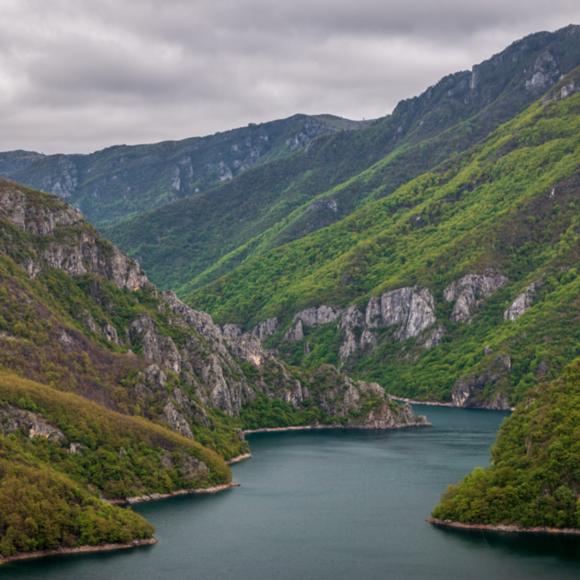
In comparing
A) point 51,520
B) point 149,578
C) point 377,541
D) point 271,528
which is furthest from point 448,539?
point 51,520

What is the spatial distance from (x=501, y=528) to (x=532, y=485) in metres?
8.25

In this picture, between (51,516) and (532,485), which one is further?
(532,485)

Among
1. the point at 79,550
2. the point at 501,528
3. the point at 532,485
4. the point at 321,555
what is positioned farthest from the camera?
the point at 532,485

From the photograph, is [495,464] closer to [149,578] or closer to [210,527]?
[210,527]

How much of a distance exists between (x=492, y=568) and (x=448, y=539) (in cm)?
1708

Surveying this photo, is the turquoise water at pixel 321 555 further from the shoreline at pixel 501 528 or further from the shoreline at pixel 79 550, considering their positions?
the shoreline at pixel 501 528

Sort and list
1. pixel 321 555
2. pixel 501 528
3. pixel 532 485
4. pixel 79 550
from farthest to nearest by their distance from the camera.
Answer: pixel 532 485
pixel 501 528
pixel 321 555
pixel 79 550

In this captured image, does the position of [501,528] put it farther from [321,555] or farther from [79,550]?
[79,550]

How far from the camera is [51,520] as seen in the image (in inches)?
6703

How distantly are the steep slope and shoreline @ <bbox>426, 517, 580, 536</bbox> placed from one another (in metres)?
0.18

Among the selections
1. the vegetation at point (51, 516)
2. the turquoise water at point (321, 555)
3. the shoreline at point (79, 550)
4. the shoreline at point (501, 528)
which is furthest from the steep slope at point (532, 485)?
the vegetation at point (51, 516)

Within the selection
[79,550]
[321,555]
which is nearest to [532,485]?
[321,555]

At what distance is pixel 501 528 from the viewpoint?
178625 mm

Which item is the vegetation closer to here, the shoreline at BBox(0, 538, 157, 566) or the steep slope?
the shoreline at BBox(0, 538, 157, 566)
